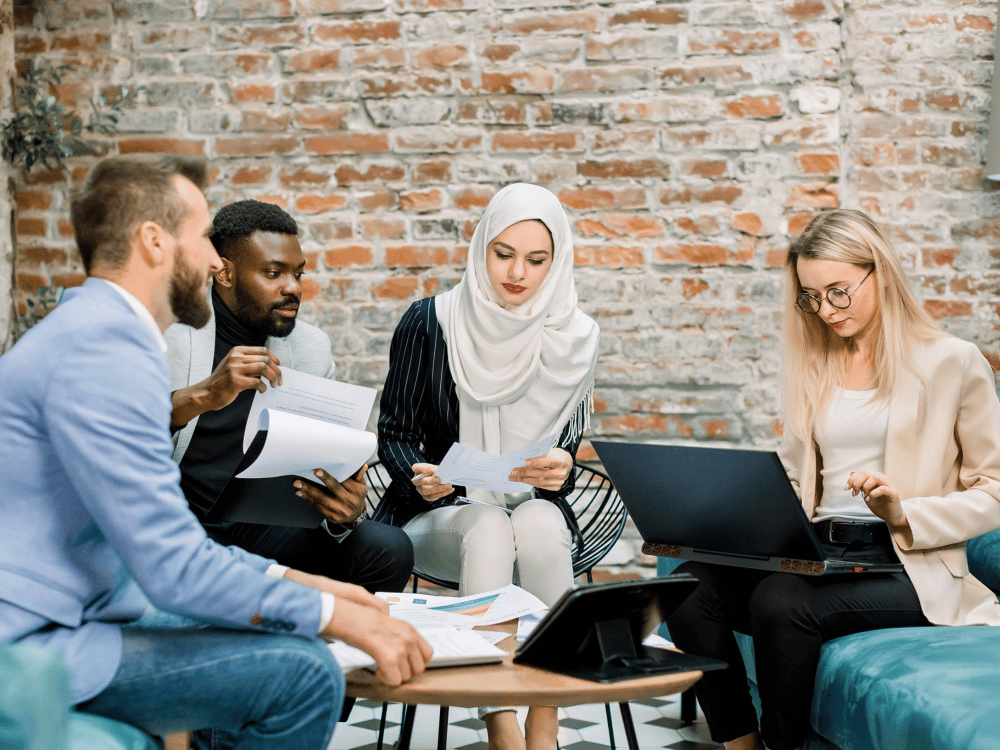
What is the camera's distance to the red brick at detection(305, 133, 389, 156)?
3.17 meters

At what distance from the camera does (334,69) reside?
318 centimetres

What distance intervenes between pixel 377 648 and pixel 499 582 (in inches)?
34.8

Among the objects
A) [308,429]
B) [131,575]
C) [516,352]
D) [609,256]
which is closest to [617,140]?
[609,256]

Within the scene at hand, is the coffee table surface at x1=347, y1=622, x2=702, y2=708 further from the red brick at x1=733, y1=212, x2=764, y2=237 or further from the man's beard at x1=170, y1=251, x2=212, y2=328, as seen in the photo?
the red brick at x1=733, y1=212, x2=764, y2=237

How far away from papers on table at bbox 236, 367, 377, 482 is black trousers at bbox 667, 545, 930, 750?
80cm

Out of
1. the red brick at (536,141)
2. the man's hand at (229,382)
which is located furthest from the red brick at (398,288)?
the man's hand at (229,382)

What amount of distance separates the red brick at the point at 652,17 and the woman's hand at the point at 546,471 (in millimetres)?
1646

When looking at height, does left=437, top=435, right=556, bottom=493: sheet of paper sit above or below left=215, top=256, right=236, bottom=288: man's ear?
below

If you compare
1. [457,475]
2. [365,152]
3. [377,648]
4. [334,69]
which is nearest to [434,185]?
[365,152]

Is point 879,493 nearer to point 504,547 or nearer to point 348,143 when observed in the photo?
point 504,547

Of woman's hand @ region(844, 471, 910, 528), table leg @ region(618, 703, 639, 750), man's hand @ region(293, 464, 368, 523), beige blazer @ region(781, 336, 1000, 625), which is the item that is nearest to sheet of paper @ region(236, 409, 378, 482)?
man's hand @ region(293, 464, 368, 523)

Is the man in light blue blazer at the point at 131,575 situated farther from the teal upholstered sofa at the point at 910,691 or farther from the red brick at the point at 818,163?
the red brick at the point at 818,163

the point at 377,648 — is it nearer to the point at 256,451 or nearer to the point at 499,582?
the point at 256,451

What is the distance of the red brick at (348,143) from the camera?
3.17 metres
